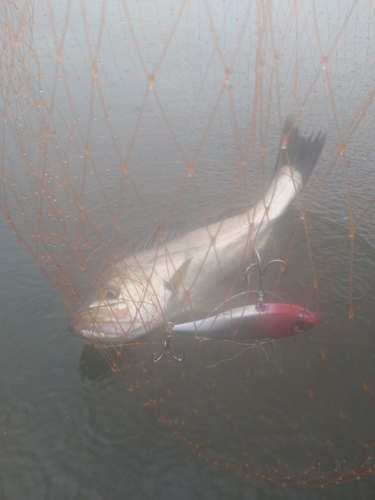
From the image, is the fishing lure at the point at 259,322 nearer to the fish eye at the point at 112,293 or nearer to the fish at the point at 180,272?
the fish at the point at 180,272

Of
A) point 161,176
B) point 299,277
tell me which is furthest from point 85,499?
point 161,176

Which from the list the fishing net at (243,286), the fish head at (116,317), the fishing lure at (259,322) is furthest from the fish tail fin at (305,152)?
the fish head at (116,317)

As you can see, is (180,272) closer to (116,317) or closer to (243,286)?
(243,286)

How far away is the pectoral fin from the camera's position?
389cm

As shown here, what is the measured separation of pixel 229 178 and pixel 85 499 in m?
4.65

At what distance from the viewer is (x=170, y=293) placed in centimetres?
395

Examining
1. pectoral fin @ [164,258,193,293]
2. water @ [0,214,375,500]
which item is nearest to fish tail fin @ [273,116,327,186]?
pectoral fin @ [164,258,193,293]

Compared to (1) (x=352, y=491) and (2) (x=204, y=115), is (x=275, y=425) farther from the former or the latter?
(2) (x=204, y=115)

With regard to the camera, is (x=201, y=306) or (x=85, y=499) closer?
(x=85, y=499)

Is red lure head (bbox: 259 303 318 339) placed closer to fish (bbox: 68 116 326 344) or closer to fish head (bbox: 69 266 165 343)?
fish (bbox: 68 116 326 344)

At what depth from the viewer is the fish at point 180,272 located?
10.8 feet

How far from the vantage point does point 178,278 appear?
3881mm

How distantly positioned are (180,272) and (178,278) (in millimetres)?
148

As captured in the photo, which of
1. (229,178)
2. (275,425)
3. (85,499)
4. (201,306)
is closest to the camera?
(85,499)
